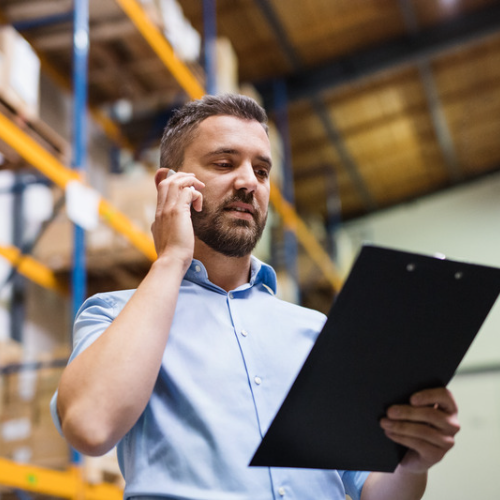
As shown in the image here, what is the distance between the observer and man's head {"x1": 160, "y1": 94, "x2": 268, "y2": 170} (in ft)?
6.70

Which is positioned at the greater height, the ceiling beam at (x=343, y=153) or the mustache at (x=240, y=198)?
the ceiling beam at (x=343, y=153)

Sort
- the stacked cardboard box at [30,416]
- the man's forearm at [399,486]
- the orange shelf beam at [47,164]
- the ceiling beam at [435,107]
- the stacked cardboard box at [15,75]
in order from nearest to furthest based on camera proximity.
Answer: the man's forearm at [399,486] → the orange shelf beam at [47,164] → the stacked cardboard box at [15,75] → the stacked cardboard box at [30,416] → the ceiling beam at [435,107]

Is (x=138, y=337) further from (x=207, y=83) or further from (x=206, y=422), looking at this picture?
(x=207, y=83)

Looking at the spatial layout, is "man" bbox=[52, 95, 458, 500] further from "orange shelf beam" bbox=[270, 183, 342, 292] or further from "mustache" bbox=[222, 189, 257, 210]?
"orange shelf beam" bbox=[270, 183, 342, 292]

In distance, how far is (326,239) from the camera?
45.2 ft

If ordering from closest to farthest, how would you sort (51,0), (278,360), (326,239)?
1. (278,360)
2. (51,0)
3. (326,239)

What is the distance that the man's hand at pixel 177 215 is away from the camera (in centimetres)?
166

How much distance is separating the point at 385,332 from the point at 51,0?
17.9ft

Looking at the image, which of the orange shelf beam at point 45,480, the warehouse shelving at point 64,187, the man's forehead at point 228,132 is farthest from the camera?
the warehouse shelving at point 64,187

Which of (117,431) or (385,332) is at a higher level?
(385,332)

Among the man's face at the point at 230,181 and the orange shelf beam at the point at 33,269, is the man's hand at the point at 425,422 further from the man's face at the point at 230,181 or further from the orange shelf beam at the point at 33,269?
the orange shelf beam at the point at 33,269

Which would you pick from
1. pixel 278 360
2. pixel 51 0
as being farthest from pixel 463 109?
pixel 278 360

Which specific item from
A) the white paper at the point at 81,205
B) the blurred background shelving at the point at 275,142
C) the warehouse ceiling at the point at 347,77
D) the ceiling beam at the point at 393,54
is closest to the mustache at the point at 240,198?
the white paper at the point at 81,205

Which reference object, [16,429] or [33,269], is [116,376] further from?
[33,269]
